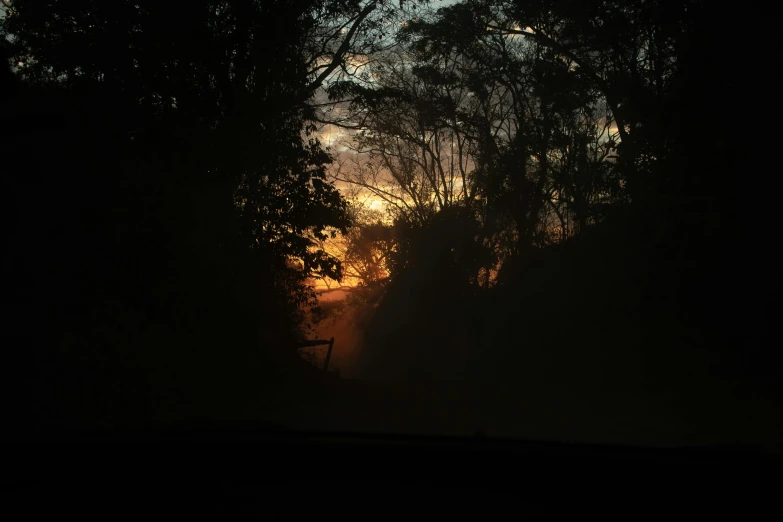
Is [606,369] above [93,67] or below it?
below

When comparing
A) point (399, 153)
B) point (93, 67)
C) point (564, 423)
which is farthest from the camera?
point (399, 153)

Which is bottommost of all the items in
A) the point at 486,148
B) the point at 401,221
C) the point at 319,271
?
the point at 319,271

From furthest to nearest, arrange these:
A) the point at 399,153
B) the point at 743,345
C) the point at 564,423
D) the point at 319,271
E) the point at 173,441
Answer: the point at 399,153
the point at 319,271
the point at 564,423
the point at 743,345
the point at 173,441

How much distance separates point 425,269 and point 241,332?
655 inches

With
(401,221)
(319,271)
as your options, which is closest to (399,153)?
(401,221)

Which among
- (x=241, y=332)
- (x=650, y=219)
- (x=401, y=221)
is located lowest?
(x=241, y=332)

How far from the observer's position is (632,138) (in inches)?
511

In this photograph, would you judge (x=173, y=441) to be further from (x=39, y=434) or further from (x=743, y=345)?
(x=743, y=345)

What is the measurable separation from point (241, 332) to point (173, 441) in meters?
8.36

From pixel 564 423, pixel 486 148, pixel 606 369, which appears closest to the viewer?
pixel 564 423

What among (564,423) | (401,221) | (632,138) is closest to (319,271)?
(564,423)

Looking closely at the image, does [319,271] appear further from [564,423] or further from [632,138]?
[632,138]

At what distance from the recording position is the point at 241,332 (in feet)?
36.6

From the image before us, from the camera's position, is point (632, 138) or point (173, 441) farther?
point (632, 138)
